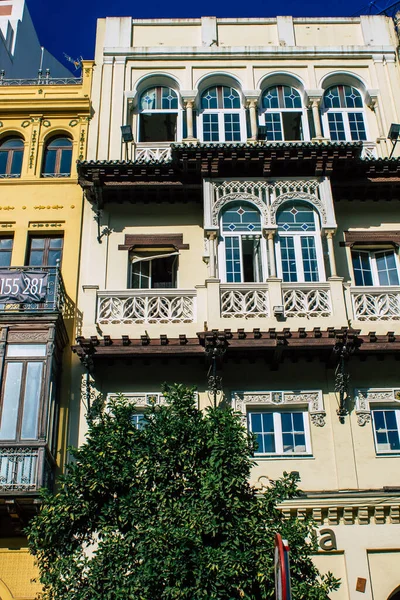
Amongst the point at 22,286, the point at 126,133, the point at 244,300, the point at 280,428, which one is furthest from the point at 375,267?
the point at 22,286

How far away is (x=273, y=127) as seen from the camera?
24.0m

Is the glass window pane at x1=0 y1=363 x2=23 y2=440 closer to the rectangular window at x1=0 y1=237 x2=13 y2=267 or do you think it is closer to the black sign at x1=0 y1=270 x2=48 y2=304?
the black sign at x1=0 y1=270 x2=48 y2=304

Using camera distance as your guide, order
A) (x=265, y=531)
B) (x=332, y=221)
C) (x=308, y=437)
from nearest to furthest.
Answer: (x=265, y=531), (x=308, y=437), (x=332, y=221)

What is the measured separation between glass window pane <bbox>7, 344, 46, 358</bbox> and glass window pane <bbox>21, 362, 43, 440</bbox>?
30 centimetres

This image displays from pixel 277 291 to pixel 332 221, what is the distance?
8.98 feet

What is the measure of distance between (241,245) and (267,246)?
71 cm

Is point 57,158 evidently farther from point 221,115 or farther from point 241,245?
point 241,245

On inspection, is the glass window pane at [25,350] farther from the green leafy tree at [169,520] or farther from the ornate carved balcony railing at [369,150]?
the ornate carved balcony railing at [369,150]

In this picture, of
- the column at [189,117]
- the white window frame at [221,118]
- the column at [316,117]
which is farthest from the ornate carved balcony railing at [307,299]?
the column at [189,117]

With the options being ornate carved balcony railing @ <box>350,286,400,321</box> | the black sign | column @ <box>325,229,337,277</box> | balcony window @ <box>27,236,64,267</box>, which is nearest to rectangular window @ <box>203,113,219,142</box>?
column @ <box>325,229,337,277</box>

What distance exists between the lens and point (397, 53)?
25453mm

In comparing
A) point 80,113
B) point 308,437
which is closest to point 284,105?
point 80,113

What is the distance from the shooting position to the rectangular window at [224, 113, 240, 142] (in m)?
23.7

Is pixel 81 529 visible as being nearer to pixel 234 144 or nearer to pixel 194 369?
pixel 194 369
